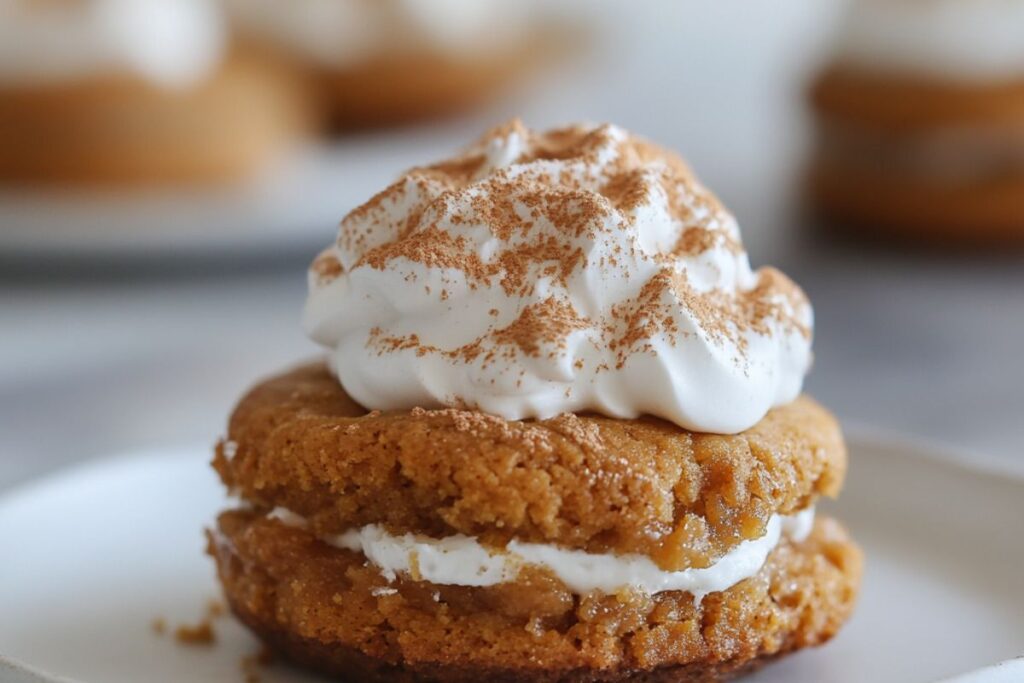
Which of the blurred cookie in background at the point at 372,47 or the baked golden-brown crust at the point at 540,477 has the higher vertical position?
the blurred cookie in background at the point at 372,47

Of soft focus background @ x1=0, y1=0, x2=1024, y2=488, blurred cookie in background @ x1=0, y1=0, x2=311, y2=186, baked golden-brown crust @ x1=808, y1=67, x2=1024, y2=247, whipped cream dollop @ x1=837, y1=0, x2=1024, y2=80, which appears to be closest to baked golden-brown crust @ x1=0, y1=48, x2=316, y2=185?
blurred cookie in background @ x1=0, y1=0, x2=311, y2=186

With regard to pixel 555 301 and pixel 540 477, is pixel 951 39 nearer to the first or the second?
pixel 555 301

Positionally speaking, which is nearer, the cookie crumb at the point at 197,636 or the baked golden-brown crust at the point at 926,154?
the cookie crumb at the point at 197,636

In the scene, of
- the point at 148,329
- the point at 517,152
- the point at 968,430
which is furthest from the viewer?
the point at 148,329

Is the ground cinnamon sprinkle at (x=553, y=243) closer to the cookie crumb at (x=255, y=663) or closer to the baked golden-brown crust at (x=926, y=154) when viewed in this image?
the cookie crumb at (x=255, y=663)

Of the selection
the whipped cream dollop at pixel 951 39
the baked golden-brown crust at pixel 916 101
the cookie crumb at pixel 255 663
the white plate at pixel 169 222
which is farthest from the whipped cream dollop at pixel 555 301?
the whipped cream dollop at pixel 951 39

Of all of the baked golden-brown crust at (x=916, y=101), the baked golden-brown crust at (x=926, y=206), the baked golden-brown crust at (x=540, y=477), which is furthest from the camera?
the baked golden-brown crust at (x=926, y=206)

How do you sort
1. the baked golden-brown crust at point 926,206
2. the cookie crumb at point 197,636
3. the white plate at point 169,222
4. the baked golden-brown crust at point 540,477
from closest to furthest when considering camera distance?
the baked golden-brown crust at point 540,477 < the cookie crumb at point 197,636 < the white plate at point 169,222 < the baked golden-brown crust at point 926,206

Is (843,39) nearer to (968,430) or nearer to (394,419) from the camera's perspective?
(968,430)

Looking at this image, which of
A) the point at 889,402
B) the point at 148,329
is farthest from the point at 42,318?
the point at 889,402
